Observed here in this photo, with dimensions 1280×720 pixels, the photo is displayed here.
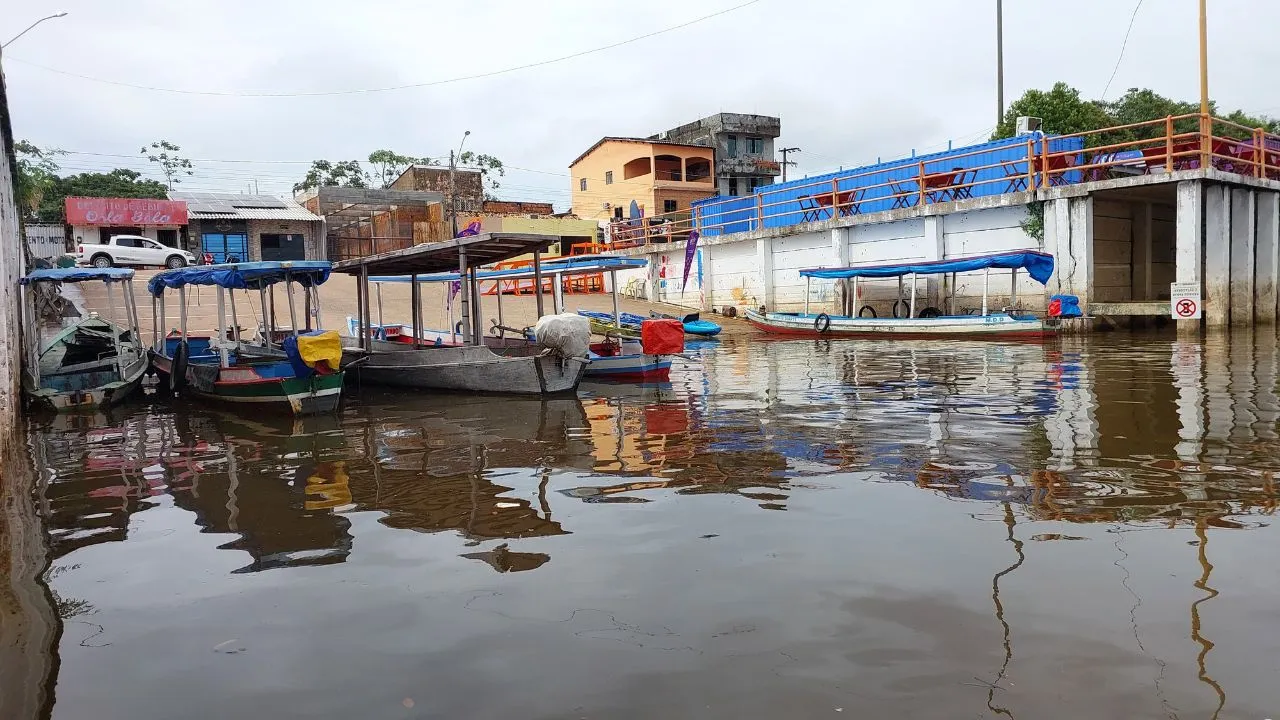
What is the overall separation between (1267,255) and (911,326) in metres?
9.17

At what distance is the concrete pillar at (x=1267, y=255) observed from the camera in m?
21.2

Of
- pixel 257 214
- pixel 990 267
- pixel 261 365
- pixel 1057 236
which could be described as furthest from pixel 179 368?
pixel 257 214

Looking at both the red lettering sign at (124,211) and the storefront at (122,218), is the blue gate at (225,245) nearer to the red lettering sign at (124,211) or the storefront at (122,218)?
the storefront at (122,218)

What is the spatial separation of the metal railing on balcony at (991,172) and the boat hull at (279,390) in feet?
50.4

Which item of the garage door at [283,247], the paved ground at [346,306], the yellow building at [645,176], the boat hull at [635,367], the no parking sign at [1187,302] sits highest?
the yellow building at [645,176]

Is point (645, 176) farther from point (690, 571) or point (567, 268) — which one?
point (690, 571)

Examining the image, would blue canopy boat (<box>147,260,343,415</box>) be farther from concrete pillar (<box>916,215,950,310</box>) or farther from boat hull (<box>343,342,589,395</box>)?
concrete pillar (<box>916,215,950,310</box>)

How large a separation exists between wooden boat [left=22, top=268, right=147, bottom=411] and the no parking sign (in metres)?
20.5

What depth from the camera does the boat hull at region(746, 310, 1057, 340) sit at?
18875 mm

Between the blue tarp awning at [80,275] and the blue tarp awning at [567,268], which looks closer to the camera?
Answer: the blue tarp awning at [80,275]

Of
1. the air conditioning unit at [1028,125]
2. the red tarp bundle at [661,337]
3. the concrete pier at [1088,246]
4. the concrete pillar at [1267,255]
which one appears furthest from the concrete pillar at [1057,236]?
the red tarp bundle at [661,337]

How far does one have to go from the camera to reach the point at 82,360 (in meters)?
14.9

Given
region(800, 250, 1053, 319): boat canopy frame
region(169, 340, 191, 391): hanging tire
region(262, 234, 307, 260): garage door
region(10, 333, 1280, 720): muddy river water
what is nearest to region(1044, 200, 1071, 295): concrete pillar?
region(800, 250, 1053, 319): boat canopy frame

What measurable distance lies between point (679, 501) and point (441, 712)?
298cm
